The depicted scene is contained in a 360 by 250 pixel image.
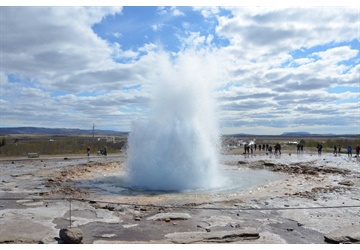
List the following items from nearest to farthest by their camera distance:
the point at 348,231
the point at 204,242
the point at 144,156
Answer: the point at 204,242 → the point at 348,231 → the point at 144,156

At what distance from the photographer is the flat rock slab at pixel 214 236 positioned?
7.44m

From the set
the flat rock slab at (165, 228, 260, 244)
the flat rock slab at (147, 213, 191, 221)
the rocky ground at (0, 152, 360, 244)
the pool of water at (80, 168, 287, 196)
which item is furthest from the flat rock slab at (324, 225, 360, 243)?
the pool of water at (80, 168, 287, 196)

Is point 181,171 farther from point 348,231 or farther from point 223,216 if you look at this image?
point 348,231

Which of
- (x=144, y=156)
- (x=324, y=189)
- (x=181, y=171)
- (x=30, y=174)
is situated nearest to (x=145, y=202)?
(x=181, y=171)

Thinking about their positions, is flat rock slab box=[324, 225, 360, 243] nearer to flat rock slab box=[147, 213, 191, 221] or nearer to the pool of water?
flat rock slab box=[147, 213, 191, 221]

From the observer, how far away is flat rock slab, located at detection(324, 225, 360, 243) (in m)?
7.49

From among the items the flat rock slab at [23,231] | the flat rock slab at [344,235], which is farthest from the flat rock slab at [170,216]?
the flat rock slab at [344,235]

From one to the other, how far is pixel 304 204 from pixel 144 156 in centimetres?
844

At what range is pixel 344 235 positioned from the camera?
25.5 ft

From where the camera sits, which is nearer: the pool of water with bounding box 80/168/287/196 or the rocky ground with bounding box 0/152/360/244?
the rocky ground with bounding box 0/152/360/244

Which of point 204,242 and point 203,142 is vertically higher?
point 203,142

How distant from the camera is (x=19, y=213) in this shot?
10.1 m

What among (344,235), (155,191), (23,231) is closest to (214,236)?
(344,235)

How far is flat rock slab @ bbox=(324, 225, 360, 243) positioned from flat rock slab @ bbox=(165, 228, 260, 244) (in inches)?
57.8
